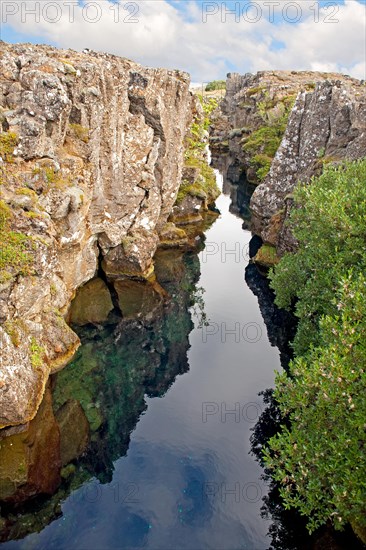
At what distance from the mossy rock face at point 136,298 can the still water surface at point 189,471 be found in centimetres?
400

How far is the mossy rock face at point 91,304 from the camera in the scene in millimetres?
34906

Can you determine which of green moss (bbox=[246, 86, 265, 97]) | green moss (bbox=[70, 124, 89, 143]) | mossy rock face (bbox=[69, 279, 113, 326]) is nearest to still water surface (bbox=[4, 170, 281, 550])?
mossy rock face (bbox=[69, 279, 113, 326])

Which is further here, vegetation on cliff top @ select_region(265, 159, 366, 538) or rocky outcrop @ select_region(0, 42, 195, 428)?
rocky outcrop @ select_region(0, 42, 195, 428)

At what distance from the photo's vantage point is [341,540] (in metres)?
17.5

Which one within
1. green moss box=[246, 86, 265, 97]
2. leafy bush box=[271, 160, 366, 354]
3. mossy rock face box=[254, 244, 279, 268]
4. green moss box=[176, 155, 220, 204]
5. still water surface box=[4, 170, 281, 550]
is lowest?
still water surface box=[4, 170, 281, 550]

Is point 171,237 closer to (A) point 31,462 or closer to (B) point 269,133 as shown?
(B) point 269,133

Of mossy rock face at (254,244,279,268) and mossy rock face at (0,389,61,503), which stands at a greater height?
mossy rock face at (254,244,279,268)

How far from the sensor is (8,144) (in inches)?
1038

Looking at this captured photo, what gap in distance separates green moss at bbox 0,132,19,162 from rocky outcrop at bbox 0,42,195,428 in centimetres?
6

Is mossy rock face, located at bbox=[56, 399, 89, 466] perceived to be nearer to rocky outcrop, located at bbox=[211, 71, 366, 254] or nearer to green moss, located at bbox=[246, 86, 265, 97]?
rocky outcrop, located at bbox=[211, 71, 366, 254]

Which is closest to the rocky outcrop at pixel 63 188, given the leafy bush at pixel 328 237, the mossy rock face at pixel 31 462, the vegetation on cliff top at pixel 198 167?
the mossy rock face at pixel 31 462

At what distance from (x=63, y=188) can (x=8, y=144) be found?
4.34 metres

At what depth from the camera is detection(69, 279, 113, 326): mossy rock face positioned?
115ft

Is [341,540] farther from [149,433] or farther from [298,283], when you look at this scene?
[298,283]
